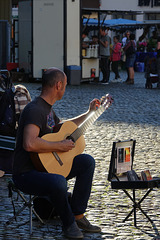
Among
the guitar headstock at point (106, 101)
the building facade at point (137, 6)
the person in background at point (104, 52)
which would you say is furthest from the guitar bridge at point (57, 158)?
the building facade at point (137, 6)

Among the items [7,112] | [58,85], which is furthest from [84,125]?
[7,112]

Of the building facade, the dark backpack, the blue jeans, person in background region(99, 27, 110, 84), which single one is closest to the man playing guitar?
the blue jeans

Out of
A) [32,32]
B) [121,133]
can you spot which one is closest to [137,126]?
[121,133]

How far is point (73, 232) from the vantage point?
487cm

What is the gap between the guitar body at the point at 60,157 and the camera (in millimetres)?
4871

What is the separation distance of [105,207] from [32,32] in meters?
16.6

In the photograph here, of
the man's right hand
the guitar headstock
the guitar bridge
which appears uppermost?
the guitar headstock

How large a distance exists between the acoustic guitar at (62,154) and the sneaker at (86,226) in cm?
39

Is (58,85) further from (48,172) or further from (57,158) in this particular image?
(48,172)

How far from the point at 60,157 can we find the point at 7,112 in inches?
67.9

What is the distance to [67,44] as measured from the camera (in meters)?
21.8

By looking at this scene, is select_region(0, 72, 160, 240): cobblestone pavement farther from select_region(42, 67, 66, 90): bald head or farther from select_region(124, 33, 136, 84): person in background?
select_region(124, 33, 136, 84): person in background

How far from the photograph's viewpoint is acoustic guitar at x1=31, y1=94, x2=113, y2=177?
16.0 ft

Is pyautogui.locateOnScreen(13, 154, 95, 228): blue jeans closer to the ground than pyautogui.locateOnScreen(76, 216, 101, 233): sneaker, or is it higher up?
→ higher up
